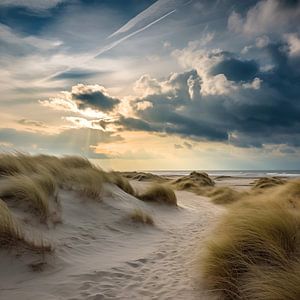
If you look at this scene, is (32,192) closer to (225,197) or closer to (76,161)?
(76,161)

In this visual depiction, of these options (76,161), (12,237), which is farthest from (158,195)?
(12,237)

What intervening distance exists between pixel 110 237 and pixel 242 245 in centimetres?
349

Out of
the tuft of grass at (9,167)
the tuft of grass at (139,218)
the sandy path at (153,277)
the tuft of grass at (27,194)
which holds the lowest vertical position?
the sandy path at (153,277)

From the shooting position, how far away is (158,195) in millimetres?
11906

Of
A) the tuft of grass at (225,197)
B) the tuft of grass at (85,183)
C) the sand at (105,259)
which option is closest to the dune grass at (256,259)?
the sand at (105,259)

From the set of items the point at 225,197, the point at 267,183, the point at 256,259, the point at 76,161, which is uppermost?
the point at 76,161

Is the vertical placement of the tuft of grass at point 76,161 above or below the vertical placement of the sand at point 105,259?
above

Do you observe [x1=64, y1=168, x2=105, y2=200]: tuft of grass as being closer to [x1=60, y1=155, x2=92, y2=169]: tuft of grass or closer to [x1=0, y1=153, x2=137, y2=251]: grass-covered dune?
[x1=0, y1=153, x2=137, y2=251]: grass-covered dune

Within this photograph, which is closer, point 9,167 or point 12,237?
point 12,237

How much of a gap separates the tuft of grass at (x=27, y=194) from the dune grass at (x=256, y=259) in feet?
10.9

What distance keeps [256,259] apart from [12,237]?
346 cm

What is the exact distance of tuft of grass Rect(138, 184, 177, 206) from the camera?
1177 cm

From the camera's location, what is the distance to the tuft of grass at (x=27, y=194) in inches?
243

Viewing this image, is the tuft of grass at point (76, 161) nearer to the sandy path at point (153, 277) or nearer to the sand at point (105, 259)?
the sand at point (105, 259)
